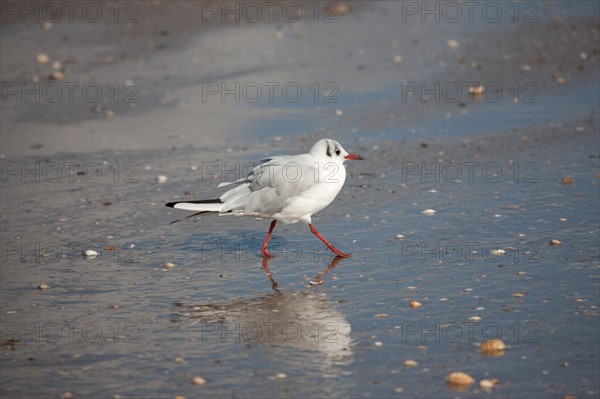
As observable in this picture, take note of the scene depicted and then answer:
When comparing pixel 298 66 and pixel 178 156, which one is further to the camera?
pixel 298 66

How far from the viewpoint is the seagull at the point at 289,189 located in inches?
324

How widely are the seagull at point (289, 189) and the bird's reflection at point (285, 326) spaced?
1.03 meters

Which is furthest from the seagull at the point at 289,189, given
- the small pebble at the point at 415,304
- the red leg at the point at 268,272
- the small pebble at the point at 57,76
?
the small pebble at the point at 57,76

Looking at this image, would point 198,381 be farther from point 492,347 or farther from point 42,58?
point 42,58

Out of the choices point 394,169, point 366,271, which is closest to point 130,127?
point 394,169

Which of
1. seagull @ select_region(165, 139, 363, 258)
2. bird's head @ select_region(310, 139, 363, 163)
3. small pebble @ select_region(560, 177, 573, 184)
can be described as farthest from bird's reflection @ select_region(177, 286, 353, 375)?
small pebble @ select_region(560, 177, 573, 184)

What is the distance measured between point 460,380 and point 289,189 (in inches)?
119

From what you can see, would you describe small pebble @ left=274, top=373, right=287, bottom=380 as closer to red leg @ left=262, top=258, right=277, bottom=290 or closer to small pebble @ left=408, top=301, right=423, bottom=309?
small pebble @ left=408, top=301, right=423, bottom=309

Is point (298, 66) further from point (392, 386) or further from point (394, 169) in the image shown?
point (392, 386)

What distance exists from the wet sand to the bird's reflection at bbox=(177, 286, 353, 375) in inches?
0.9

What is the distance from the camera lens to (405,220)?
9.19 meters

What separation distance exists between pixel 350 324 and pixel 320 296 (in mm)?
675

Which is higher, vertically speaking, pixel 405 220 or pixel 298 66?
pixel 298 66

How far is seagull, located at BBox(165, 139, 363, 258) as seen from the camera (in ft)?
27.0
